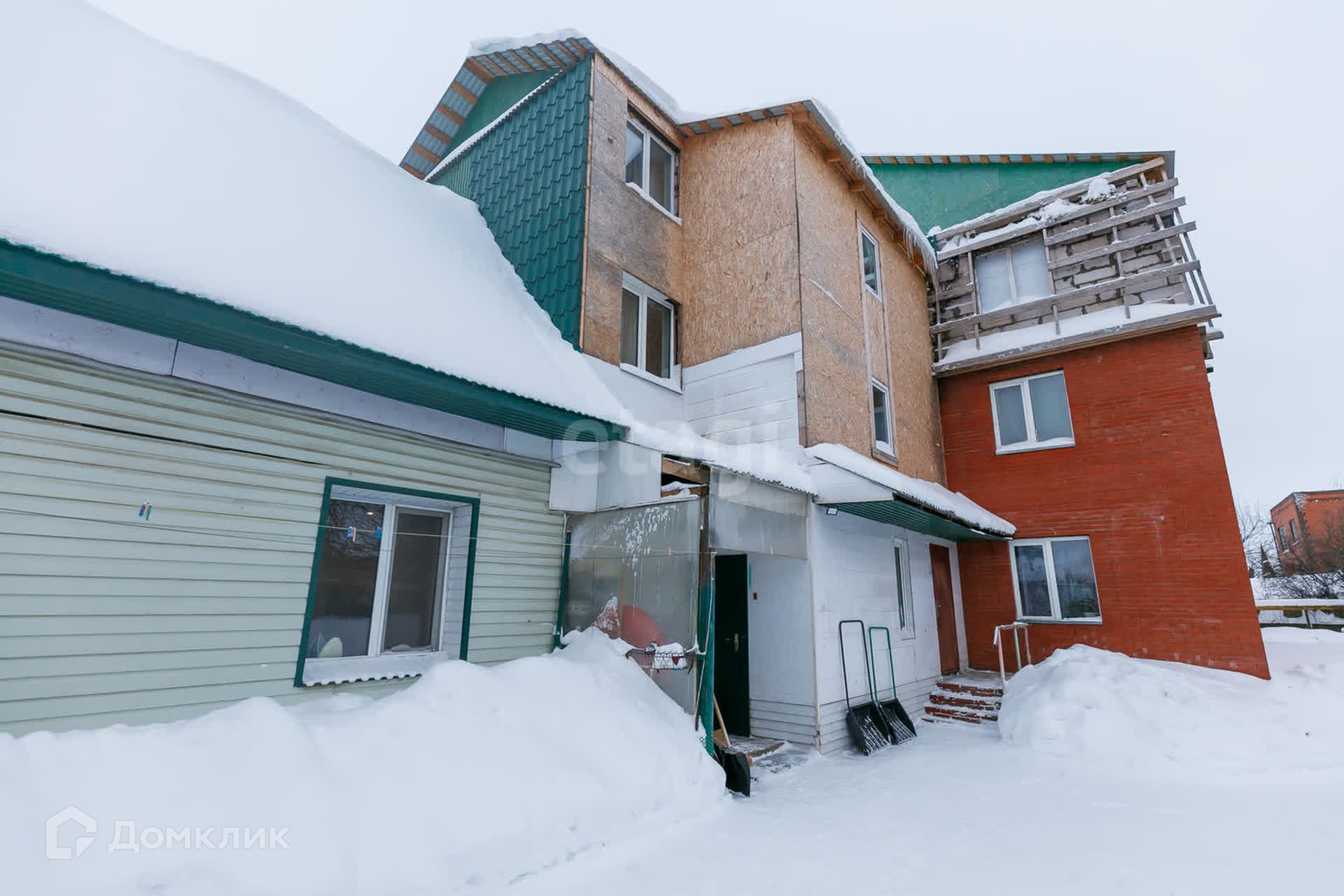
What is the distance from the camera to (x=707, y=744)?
236 inches

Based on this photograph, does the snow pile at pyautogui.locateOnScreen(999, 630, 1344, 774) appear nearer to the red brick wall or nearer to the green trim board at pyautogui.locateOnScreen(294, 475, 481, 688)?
the red brick wall

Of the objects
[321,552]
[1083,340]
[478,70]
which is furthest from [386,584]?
[1083,340]

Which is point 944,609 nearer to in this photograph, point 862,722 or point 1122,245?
point 862,722

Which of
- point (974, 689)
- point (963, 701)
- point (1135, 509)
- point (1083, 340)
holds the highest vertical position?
point (1083, 340)

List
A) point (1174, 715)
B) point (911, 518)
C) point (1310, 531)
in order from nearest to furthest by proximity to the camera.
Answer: point (1174, 715)
point (911, 518)
point (1310, 531)

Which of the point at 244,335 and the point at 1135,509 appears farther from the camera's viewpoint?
the point at 1135,509

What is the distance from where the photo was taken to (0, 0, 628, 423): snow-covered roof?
408cm

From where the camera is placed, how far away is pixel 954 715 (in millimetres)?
9852

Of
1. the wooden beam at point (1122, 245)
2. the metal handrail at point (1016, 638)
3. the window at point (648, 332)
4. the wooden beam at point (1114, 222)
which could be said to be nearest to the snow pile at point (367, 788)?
the window at point (648, 332)

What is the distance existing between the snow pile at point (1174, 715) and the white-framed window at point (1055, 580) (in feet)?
5.06

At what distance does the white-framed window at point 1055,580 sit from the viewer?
1105cm

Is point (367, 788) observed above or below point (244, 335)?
below

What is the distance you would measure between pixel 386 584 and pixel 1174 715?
30.7 feet

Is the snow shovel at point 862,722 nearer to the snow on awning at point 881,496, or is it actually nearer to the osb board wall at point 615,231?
the snow on awning at point 881,496
